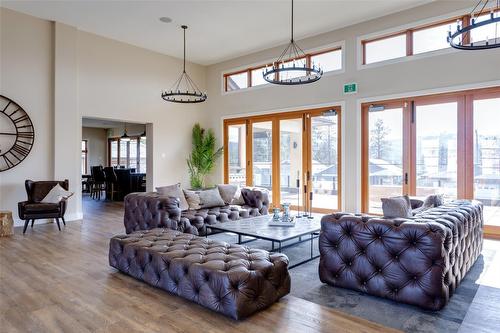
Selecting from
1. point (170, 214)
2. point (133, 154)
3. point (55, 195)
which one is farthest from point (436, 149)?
point (133, 154)

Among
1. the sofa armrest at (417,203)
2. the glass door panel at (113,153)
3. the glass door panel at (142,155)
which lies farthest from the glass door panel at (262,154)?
the glass door panel at (113,153)

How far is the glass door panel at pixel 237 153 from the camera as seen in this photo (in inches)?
363

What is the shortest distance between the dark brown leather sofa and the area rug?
4.59 metres

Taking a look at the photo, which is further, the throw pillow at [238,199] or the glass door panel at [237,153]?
the glass door panel at [237,153]

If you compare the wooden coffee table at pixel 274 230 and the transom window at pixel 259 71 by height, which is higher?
the transom window at pixel 259 71

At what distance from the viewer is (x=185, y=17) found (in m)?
6.67

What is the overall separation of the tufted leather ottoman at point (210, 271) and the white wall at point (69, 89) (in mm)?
4216

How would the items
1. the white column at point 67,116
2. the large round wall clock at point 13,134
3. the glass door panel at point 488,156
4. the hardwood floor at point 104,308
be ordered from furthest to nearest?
1. the white column at point 67,116
2. the large round wall clock at point 13,134
3. the glass door panel at point 488,156
4. the hardwood floor at point 104,308

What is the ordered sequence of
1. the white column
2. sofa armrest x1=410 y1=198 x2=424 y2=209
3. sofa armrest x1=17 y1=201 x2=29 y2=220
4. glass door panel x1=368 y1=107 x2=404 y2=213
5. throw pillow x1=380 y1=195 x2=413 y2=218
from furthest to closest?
the white column < glass door panel x1=368 y1=107 x2=404 y2=213 < sofa armrest x1=17 y1=201 x2=29 y2=220 < sofa armrest x1=410 y1=198 x2=424 y2=209 < throw pillow x1=380 y1=195 x2=413 y2=218

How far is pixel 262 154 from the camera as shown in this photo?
28.9 feet

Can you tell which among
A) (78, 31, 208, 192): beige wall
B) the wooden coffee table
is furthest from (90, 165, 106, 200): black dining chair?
the wooden coffee table

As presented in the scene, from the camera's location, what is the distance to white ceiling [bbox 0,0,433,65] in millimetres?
6086

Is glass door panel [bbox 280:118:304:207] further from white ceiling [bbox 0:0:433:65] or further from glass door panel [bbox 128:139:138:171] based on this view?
glass door panel [bbox 128:139:138:171]

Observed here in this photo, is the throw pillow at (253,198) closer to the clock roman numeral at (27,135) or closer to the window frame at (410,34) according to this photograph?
the window frame at (410,34)
